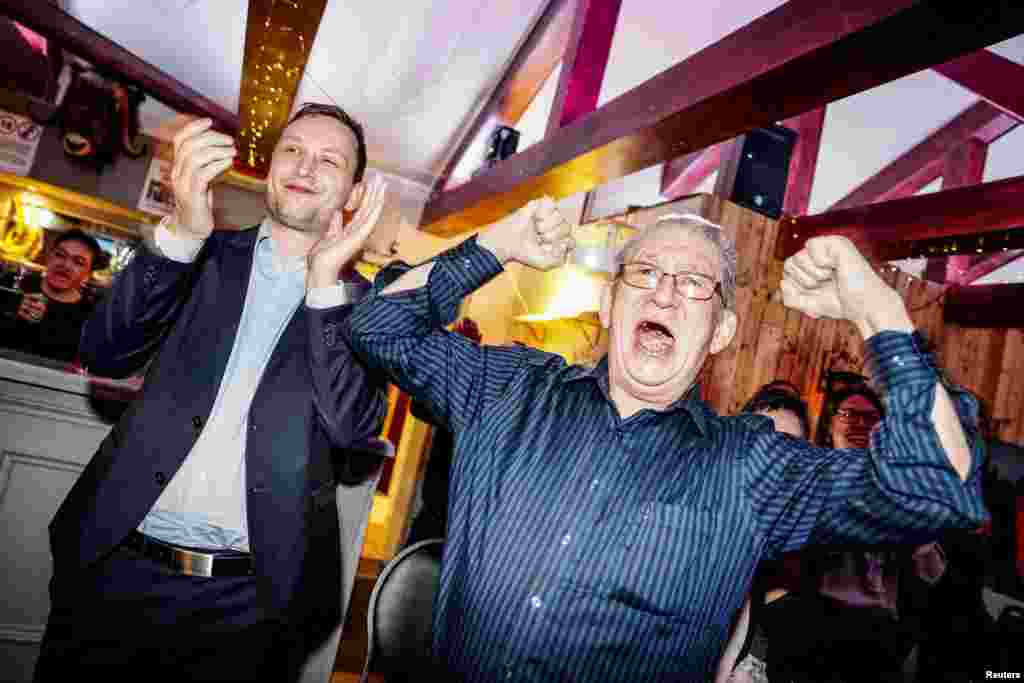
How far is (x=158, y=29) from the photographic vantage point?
17.0 ft

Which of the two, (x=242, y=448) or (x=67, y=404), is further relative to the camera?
(x=67, y=404)

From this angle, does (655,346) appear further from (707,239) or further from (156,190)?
(156,190)

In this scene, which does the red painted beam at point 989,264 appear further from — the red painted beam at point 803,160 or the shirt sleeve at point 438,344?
the shirt sleeve at point 438,344

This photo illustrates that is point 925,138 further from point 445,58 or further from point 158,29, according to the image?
point 158,29

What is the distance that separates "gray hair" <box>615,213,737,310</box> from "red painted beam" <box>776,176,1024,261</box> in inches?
115

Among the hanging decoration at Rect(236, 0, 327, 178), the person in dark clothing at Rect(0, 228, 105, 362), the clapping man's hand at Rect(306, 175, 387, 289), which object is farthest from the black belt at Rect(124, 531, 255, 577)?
the person in dark clothing at Rect(0, 228, 105, 362)

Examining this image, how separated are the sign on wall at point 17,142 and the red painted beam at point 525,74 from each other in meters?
4.48

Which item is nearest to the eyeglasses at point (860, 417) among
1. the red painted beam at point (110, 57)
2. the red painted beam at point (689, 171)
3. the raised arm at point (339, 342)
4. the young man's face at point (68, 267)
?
the raised arm at point (339, 342)

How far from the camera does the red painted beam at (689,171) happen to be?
593 cm

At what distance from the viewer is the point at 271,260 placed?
178 centimetres

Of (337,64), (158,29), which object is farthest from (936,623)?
(158,29)

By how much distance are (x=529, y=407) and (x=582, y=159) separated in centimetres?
267

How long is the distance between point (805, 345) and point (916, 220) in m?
1.23

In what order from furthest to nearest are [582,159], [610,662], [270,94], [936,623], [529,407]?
[270,94]
[582,159]
[936,623]
[529,407]
[610,662]
